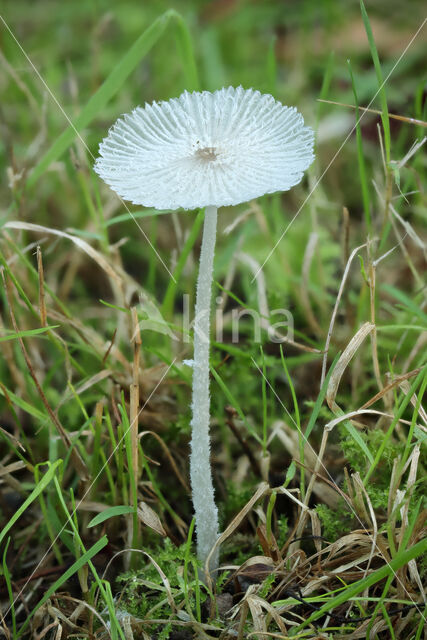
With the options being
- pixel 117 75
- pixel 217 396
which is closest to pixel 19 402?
pixel 217 396

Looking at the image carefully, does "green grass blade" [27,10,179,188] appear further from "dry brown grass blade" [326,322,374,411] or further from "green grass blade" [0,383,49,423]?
"dry brown grass blade" [326,322,374,411]

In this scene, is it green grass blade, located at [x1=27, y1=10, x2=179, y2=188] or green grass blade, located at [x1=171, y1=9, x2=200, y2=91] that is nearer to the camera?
green grass blade, located at [x1=27, y1=10, x2=179, y2=188]

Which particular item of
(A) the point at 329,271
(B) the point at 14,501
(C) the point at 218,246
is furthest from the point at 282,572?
(C) the point at 218,246

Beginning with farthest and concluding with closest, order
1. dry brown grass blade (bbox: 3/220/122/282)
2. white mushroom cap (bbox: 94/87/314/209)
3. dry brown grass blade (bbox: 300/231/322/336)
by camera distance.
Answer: dry brown grass blade (bbox: 300/231/322/336) < dry brown grass blade (bbox: 3/220/122/282) < white mushroom cap (bbox: 94/87/314/209)

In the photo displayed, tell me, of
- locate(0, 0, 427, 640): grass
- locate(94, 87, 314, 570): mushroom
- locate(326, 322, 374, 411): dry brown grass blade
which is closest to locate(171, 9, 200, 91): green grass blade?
locate(0, 0, 427, 640): grass

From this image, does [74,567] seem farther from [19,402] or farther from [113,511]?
[19,402]

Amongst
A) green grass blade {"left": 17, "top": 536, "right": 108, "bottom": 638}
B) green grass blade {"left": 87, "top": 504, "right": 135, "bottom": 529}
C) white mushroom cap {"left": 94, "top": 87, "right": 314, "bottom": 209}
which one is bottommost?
green grass blade {"left": 17, "top": 536, "right": 108, "bottom": 638}

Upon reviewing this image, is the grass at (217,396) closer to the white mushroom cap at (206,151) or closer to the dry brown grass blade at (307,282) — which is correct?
the dry brown grass blade at (307,282)
